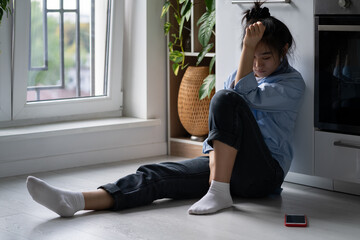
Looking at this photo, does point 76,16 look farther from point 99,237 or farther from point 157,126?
point 99,237

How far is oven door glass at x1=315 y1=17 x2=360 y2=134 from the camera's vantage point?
7.90 feet

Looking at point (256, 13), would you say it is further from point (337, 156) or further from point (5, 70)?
point (5, 70)

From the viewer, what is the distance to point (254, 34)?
2.42 metres

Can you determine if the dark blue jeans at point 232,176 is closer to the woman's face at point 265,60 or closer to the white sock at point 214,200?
the white sock at point 214,200

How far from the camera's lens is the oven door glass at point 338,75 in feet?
7.90

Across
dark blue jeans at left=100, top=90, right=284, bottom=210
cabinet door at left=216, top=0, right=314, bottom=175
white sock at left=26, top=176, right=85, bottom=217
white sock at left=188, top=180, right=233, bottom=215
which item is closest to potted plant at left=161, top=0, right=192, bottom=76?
cabinet door at left=216, top=0, right=314, bottom=175

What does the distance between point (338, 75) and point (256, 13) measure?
0.42 metres

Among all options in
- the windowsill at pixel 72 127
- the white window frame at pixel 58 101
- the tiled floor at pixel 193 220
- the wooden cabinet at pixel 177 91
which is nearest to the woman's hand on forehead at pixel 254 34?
the tiled floor at pixel 193 220

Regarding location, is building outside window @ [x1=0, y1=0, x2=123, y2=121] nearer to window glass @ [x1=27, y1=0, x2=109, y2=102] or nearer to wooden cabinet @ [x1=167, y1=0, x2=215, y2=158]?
window glass @ [x1=27, y1=0, x2=109, y2=102]

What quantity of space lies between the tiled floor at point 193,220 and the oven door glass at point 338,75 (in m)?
0.33

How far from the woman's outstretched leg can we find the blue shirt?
→ 0.49 m

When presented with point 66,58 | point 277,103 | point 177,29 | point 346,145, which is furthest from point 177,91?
point 346,145

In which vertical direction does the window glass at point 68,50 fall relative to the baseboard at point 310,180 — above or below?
above

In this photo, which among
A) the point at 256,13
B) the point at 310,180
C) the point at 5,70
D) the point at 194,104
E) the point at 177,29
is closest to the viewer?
the point at 256,13
